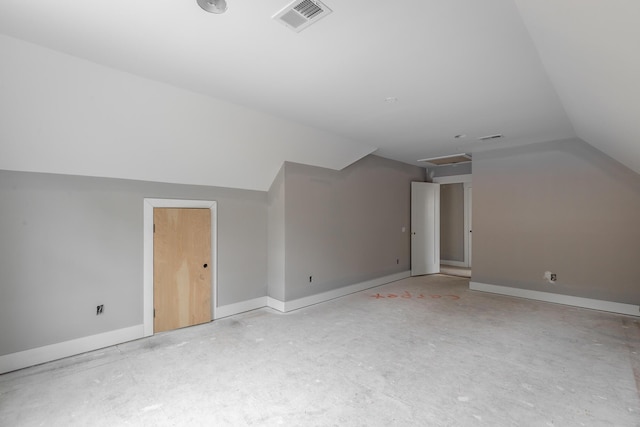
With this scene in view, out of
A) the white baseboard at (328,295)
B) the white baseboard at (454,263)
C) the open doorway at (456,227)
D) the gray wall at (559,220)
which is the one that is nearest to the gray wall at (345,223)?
the white baseboard at (328,295)

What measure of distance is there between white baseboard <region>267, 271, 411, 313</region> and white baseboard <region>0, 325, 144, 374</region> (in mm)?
1818

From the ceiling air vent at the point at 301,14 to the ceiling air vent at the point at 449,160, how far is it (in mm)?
4807

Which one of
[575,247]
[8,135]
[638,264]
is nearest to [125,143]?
[8,135]

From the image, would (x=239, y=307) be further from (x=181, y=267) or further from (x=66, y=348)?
(x=66, y=348)

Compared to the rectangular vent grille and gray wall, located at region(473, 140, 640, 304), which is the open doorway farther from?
the rectangular vent grille

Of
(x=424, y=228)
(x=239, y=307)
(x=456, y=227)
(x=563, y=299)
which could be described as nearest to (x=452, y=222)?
(x=456, y=227)

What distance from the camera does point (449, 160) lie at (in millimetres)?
6676

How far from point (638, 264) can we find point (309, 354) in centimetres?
487

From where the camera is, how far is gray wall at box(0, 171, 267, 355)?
9.39 feet

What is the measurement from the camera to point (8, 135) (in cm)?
259

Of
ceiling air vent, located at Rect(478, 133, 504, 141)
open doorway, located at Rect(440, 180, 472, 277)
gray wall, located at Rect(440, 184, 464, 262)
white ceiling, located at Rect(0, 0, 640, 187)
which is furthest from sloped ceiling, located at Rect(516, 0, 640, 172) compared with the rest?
gray wall, located at Rect(440, 184, 464, 262)

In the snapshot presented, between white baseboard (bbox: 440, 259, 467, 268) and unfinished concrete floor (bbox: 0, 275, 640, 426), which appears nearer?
unfinished concrete floor (bbox: 0, 275, 640, 426)

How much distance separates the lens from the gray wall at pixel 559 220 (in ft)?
14.8

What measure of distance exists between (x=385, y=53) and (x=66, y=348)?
4136 mm
